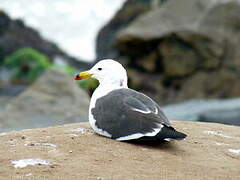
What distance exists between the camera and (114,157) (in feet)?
10.3

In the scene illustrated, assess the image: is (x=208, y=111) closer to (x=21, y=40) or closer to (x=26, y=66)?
(x=26, y=66)

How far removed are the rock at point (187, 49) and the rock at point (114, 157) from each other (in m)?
8.65

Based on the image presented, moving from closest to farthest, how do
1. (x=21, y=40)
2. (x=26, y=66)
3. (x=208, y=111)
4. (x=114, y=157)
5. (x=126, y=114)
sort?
(x=114, y=157) < (x=126, y=114) < (x=208, y=111) < (x=26, y=66) < (x=21, y=40)

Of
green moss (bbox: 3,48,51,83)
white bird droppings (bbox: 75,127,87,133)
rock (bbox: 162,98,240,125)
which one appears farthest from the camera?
green moss (bbox: 3,48,51,83)

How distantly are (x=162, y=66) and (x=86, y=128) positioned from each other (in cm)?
938

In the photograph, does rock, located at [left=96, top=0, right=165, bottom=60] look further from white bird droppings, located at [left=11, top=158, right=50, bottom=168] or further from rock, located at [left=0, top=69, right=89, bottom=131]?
white bird droppings, located at [left=11, top=158, right=50, bottom=168]

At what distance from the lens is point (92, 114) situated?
3762 millimetres

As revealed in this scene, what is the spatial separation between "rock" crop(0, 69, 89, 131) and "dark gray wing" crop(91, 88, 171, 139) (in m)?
3.85

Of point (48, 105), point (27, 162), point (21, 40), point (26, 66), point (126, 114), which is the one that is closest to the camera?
point (27, 162)

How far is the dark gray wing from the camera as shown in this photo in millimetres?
3402

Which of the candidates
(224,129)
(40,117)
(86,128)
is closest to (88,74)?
(86,128)

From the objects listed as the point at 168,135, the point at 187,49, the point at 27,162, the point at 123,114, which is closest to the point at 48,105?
the point at 123,114

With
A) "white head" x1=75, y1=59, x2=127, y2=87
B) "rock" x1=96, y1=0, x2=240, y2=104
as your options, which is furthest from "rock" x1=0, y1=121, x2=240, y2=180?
"rock" x1=96, y1=0, x2=240, y2=104

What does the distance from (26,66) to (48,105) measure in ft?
21.7
